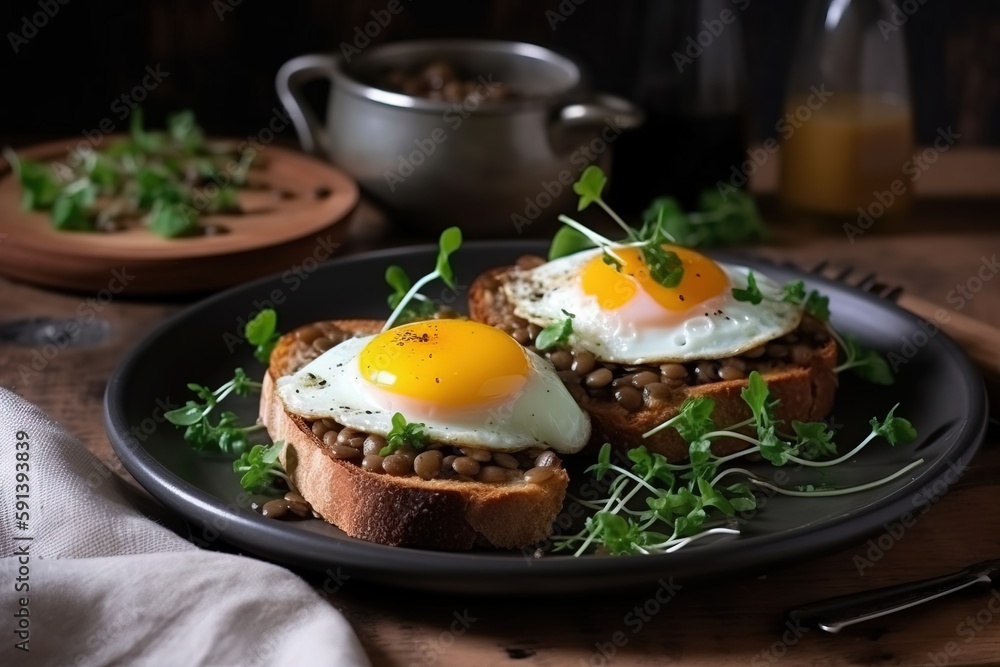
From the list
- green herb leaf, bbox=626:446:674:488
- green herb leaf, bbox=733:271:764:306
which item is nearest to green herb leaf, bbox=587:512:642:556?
green herb leaf, bbox=626:446:674:488

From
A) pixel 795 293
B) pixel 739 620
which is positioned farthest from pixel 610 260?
pixel 739 620

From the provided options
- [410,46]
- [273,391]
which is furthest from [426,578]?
[410,46]

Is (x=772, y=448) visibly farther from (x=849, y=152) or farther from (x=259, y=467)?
(x=849, y=152)

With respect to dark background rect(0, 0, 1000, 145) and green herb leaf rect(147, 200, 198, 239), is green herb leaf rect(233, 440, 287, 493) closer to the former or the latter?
green herb leaf rect(147, 200, 198, 239)

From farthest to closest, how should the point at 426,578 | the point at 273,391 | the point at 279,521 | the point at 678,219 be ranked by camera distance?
the point at 678,219
the point at 273,391
the point at 279,521
the point at 426,578

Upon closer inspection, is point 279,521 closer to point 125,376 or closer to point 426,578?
point 426,578

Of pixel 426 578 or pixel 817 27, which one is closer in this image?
pixel 426 578
